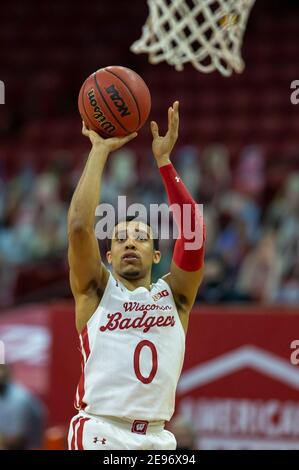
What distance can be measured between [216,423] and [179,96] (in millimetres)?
7862

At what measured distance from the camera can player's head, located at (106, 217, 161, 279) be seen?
529 cm

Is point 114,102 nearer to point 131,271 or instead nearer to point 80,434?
point 131,271

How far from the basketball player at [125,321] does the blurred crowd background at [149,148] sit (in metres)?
4.12

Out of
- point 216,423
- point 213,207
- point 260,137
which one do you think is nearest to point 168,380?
point 216,423

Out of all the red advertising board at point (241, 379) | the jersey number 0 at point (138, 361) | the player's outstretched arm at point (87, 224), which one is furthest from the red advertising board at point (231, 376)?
the player's outstretched arm at point (87, 224)

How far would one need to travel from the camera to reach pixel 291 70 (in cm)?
1528

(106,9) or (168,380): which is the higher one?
(106,9)

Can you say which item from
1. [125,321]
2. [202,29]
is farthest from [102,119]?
[202,29]

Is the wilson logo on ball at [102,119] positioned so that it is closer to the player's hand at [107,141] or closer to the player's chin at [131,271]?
the player's hand at [107,141]

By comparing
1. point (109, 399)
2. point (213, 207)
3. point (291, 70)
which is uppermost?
point (291, 70)

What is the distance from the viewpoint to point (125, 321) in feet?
16.9

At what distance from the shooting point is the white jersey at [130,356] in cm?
502

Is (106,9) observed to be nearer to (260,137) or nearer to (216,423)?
(260,137)

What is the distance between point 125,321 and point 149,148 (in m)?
9.33
